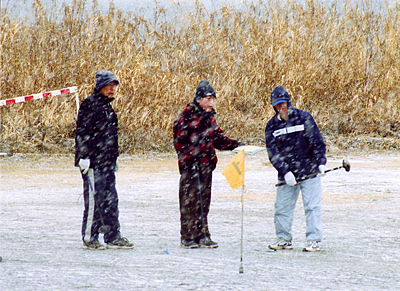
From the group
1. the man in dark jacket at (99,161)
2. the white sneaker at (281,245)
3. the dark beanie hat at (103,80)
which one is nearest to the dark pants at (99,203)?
the man in dark jacket at (99,161)

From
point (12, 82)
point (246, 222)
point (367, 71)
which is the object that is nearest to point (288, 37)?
point (367, 71)

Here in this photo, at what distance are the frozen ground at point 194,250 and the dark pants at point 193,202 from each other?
22 centimetres

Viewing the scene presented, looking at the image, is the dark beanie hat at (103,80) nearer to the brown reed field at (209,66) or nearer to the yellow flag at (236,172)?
the yellow flag at (236,172)

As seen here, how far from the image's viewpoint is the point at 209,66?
16844mm

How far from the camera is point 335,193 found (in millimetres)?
8734

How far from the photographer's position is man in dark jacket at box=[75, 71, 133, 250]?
5.50 metres

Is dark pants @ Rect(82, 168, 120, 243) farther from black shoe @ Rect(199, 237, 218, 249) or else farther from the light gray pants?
the light gray pants

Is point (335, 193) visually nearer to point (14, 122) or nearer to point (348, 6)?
point (14, 122)

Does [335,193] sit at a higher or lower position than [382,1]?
lower

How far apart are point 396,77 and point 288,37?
10.6 ft

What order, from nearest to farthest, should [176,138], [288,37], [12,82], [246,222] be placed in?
[176,138]
[246,222]
[12,82]
[288,37]

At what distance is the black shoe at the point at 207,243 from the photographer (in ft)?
18.4

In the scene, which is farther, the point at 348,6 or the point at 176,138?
the point at 348,6

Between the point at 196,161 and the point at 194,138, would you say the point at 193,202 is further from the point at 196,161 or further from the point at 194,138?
the point at 194,138
